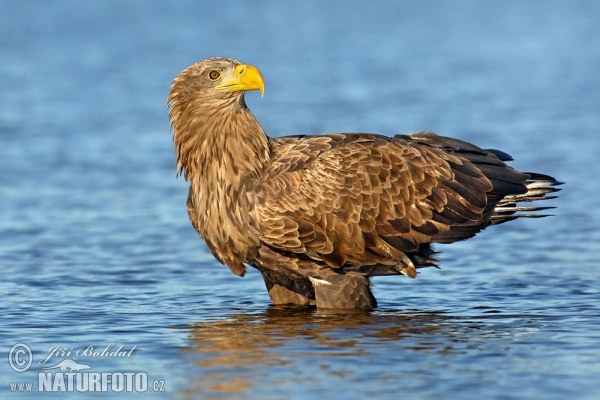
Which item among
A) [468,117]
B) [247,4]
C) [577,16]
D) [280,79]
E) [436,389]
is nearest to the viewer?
[436,389]

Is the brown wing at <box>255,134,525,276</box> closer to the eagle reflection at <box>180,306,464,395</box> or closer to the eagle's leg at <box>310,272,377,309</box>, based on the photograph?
the eagle's leg at <box>310,272,377,309</box>

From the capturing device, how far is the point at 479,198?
11.0 m

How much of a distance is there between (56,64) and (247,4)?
16.1 meters

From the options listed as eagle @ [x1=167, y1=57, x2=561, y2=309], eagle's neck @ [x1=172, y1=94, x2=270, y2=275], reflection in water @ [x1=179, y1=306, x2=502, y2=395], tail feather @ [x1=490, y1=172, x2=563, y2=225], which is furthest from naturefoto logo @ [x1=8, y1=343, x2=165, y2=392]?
tail feather @ [x1=490, y1=172, x2=563, y2=225]

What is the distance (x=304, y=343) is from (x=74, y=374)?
1.86 metres

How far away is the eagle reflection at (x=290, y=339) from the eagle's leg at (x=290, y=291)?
10 cm

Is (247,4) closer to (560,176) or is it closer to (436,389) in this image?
(560,176)

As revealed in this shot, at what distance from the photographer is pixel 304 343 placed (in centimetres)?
954

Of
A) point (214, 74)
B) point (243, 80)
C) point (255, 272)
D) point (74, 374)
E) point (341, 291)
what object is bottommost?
point (74, 374)

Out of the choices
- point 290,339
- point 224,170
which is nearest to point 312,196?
point 224,170

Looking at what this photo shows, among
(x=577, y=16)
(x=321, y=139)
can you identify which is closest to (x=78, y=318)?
(x=321, y=139)

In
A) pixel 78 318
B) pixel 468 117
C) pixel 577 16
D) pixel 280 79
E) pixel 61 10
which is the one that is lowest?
pixel 78 318

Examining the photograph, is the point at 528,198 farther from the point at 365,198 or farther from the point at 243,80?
the point at 243,80

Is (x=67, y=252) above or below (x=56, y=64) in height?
below
